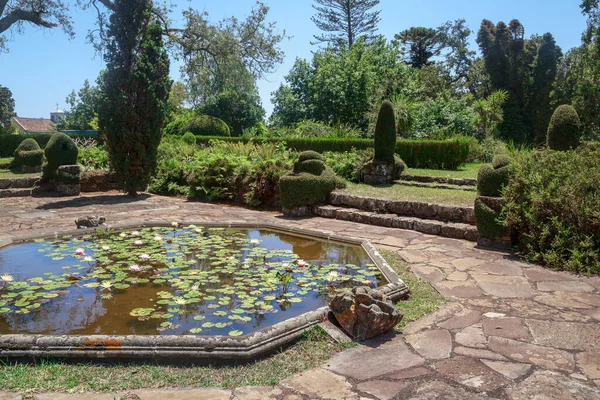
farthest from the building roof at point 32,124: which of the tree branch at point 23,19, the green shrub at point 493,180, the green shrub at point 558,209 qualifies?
the green shrub at point 558,209

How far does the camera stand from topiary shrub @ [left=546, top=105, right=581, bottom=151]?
8.34 meters

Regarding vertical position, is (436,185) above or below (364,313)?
above

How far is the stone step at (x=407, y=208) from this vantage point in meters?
7.10

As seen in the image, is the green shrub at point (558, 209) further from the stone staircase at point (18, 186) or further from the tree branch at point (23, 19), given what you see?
the tree branch at point (23, 19)

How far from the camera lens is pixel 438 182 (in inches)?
434

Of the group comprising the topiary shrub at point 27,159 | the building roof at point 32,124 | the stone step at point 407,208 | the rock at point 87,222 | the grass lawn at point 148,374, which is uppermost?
the building roof at point 32,124

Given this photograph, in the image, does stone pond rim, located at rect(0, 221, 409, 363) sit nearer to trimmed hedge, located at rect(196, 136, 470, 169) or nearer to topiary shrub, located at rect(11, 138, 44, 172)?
trimmed hedge, located at rect(196, 136, 470, 169)

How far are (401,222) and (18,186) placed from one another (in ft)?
30.3

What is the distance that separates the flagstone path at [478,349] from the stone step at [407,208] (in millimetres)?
1480

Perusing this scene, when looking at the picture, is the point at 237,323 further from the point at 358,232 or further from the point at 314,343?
the point at 358,232

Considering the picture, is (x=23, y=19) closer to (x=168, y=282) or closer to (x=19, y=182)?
(x=19, y=182)

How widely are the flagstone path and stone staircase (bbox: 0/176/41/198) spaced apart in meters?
9.39

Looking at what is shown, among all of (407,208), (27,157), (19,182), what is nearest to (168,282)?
(407,208)

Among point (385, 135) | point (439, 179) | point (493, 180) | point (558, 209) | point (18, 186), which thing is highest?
point (385, 135)
